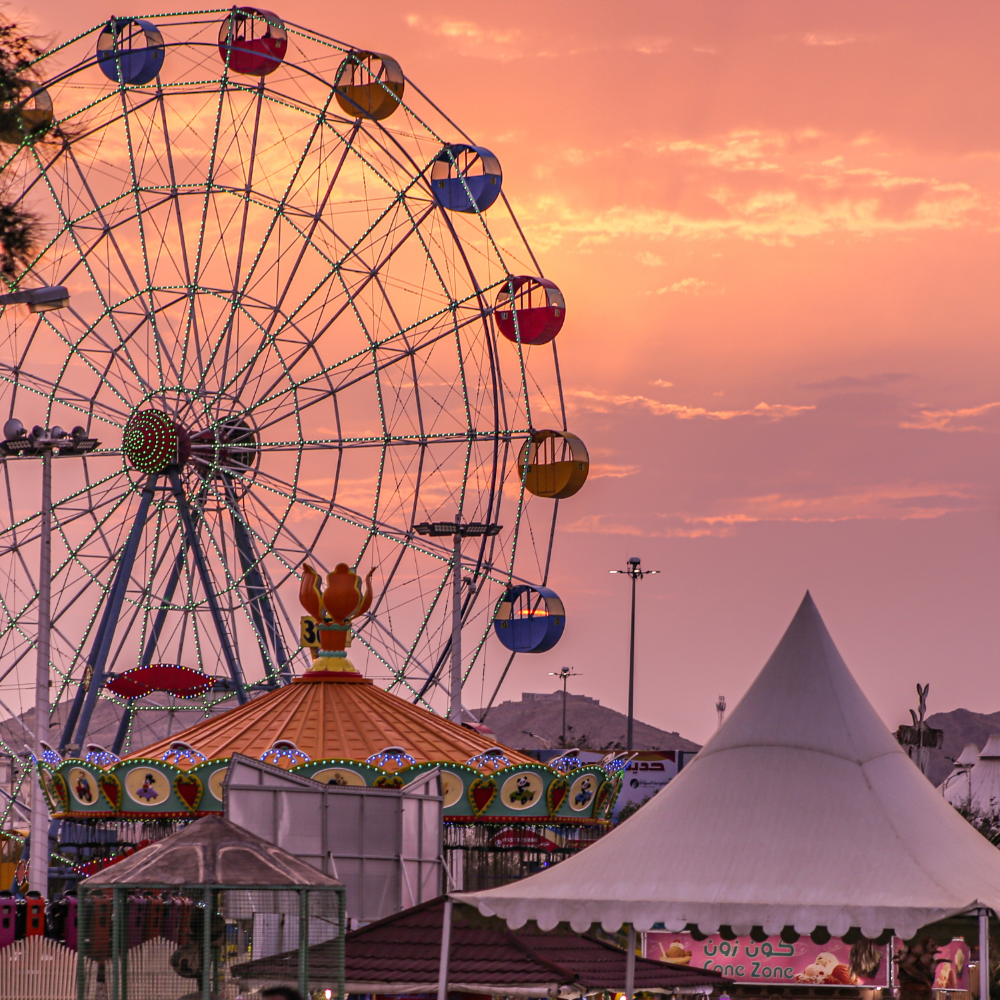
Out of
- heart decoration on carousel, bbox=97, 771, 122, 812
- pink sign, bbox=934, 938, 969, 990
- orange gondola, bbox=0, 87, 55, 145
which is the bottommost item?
pink sign, bbox=934, 938, 969, 990

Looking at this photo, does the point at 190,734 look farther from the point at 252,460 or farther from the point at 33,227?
the point at 33,227

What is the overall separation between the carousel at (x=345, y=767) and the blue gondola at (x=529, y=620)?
4939mm

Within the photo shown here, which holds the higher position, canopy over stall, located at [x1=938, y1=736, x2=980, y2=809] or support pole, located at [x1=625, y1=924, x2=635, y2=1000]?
canopy over stall, located at [x1=938, y1=736, x2=980, y2=809]

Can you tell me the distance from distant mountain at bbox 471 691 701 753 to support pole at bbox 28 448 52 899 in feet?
353

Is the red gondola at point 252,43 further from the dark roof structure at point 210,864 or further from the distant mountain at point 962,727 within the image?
the distant mountain at point 962,727

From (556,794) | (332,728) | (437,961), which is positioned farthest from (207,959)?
(556,794)

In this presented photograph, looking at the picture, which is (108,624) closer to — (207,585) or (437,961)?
(207,585)

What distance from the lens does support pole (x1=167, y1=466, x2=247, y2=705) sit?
107ft

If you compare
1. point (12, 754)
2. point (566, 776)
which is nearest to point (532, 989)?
point (566, 776)

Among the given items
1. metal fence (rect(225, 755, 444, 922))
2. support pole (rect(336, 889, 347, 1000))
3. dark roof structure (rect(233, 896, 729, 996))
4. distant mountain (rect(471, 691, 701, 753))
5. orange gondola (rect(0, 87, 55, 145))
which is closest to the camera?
orange gondola (rect(0, 87, 55, 145))

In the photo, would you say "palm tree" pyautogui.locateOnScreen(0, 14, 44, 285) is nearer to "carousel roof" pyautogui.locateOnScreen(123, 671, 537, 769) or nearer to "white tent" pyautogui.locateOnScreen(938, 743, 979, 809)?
"carousel roof" pyautogui.locateOnScreen(123, 671, 537, 769)

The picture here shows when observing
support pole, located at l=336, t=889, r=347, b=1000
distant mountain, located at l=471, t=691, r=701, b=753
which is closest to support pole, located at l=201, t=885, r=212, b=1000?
support pole, located at l=336, t=889, r=347, b=1000

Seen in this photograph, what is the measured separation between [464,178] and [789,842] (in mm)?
22794

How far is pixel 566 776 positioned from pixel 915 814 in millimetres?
13824
